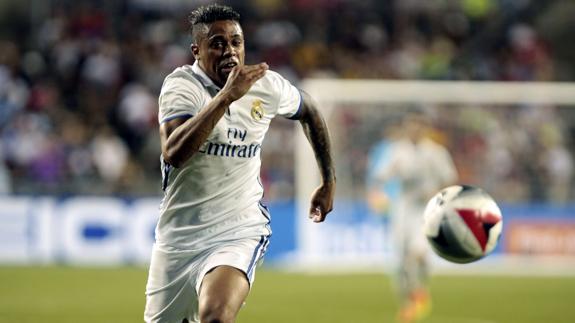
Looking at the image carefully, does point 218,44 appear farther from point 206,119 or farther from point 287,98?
point 287,98

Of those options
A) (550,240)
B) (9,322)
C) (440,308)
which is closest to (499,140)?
(550,240)

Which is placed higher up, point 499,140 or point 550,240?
point 499,140

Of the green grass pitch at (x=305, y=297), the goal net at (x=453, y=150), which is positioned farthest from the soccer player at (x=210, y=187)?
the goal net at (x=453, y=150)

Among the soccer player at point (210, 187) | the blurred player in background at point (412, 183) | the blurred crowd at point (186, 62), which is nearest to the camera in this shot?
the soccer player at point (210, 187)

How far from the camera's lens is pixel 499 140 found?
1916 cm

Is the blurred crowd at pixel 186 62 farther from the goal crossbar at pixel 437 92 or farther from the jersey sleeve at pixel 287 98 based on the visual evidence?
the jersey sleeve at pixel 287 98

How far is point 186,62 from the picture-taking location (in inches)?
845

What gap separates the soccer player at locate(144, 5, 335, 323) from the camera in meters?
6.08

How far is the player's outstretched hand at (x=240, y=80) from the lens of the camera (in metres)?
5.68

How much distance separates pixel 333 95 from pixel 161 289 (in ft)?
43.6

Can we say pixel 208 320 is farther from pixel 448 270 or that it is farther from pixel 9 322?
pixel 448 270

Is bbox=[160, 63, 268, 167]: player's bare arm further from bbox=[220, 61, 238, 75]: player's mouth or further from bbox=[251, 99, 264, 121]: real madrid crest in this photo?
bbox=[251, 99, 264, 121]: real madrid crest

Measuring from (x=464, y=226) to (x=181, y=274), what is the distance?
1863 mm

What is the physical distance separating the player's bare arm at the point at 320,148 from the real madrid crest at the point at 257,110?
0.56 m
